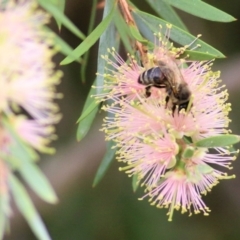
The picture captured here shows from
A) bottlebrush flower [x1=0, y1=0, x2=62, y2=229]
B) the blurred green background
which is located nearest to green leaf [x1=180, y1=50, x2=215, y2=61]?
bottlebrush flower [x1=0, y1=0, x2=62, y2=229]

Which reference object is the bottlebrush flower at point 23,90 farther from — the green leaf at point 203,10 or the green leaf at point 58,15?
the green leaf at point 203,10

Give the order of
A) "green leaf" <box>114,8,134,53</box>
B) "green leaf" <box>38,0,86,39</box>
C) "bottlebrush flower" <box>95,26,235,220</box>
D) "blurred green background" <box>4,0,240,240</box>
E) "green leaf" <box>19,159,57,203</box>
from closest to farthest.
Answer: "green leaf" <box>19,159,57,203</box> < "green leaf" <box>38,0,86,39</box> < "bottlebrush flower" <box>95,26,235,220</box> < "green leaf" <box>114,8,134,53</box> < "blurred green background" <box>4,0,240,240</box>

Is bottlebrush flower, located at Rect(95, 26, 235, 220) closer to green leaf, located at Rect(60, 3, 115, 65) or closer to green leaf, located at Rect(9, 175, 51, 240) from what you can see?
green leaf, located at Rect(60, 3, 115, 65)

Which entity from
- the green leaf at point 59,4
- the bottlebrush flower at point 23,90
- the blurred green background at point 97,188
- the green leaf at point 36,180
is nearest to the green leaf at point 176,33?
the green leaf at point 59,4

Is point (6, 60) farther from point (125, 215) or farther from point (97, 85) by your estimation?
point (125, 215)

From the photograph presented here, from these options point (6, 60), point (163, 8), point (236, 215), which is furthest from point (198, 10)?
point (236, 215)

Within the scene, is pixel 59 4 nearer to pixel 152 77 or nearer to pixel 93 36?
pixel 93 36

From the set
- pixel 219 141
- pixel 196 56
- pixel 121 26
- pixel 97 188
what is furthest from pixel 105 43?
pixel 97 188

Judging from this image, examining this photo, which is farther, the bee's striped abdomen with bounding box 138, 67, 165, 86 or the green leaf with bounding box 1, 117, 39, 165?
the bee's striped abdomen with bounding box 138, 67, 165, 86
